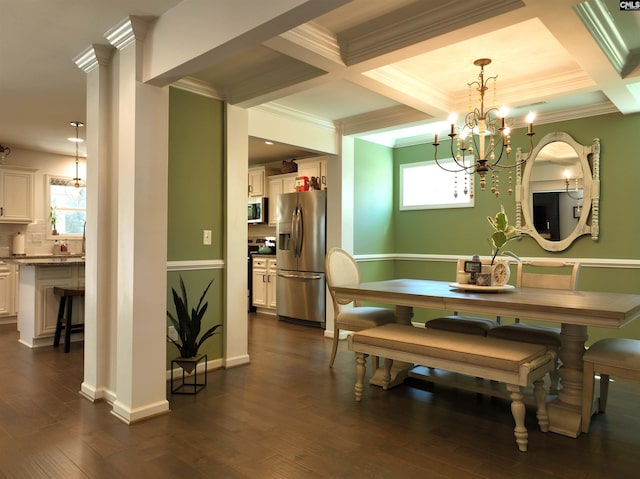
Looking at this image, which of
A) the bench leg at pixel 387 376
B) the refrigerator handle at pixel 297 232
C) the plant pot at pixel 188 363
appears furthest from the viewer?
the refrigerator handle at pixel 297 232

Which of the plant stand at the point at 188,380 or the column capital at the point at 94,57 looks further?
the plant stand at the point at 188,380

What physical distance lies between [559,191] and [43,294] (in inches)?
208

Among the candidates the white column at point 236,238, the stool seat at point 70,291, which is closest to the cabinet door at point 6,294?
the stool seat at point 70,291

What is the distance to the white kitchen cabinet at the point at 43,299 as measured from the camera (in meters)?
4.44

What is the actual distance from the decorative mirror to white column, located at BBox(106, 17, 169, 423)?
3560 millimetres

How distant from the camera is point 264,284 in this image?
652 cm

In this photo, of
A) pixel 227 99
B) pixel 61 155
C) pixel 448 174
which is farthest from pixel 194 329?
pixel 61 155

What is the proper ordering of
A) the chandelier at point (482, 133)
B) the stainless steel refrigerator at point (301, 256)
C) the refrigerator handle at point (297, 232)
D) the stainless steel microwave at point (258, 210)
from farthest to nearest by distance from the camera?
the stainless steel microwave at point (258, 210)
the refrigerator handle at point (297, 232)
the stainless steel refrigerator at point (301, 256)
the chandelier at point (482, 133)

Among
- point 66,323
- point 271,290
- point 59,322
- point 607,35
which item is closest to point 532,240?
point 607,35

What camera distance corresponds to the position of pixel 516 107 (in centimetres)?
410

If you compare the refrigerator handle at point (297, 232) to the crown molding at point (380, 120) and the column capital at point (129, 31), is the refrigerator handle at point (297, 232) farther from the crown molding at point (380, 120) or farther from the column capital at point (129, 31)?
the column capital at point (129, 31)

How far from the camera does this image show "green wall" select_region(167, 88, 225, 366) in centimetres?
347

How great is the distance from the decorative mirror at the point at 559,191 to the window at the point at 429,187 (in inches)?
28.9

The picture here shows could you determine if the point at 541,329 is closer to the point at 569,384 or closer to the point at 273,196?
the point at 569,384
